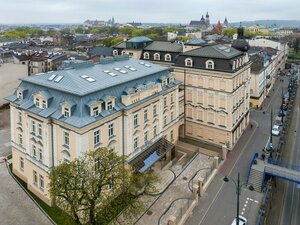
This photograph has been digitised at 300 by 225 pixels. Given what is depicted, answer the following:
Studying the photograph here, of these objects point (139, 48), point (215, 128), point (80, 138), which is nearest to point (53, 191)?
point (80, 138)

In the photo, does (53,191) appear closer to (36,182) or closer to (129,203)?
(129,203)

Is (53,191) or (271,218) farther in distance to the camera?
(271,218)

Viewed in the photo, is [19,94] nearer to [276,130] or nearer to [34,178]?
[34,178]

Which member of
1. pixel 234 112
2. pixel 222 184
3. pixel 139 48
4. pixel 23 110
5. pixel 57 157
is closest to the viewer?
pixel 57 157

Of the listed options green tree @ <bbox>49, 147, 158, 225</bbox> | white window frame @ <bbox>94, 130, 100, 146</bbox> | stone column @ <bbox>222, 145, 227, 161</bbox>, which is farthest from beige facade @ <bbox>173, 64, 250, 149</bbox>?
green tree @ <bbox>49, 147, 158, 225</bbox>

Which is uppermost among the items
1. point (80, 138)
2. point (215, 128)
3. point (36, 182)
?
point (80, 138)

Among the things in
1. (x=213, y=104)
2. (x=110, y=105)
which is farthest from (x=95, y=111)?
(x=213, y=104)
